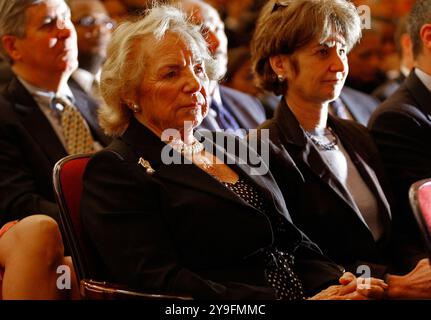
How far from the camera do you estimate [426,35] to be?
2.90 metres

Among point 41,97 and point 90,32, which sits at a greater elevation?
point 41,97

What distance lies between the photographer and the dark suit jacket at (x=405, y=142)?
8.87ft

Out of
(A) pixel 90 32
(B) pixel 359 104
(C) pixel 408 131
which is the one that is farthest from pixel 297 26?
(A) pixel 90 32

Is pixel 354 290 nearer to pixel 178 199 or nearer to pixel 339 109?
pixel 178 199

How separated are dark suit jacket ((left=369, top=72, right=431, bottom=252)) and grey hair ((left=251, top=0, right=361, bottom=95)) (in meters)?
0.31

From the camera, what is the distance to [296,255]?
7.59 feet

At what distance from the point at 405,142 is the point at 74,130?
3.80ft

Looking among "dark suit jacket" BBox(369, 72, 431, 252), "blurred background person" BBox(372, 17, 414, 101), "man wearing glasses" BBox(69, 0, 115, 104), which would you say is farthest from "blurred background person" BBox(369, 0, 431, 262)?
"man wearing glasses" BBox(69, 0, 115, 104)

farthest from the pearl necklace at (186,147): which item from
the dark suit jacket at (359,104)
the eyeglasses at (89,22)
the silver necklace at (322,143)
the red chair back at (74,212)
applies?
the eyeglasses at (89,22)

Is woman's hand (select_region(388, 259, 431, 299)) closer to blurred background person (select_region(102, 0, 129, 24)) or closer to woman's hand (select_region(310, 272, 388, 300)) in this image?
woman's hand (select_region(310, 272, 388, 300))

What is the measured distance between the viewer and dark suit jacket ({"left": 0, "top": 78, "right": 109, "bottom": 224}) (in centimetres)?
259

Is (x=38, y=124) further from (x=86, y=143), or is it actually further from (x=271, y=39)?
(x=271, y=39)
